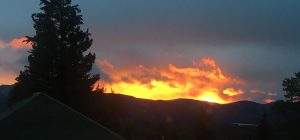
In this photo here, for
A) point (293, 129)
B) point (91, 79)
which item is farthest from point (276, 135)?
point (91, 79)

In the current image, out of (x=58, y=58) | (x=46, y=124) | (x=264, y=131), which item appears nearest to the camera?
(x=46, y=124)

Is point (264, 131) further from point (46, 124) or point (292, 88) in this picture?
point (46, 124)

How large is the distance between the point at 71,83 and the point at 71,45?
469 centimetres

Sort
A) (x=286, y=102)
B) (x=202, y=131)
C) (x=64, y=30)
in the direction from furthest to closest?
(x=286, y=102) → (x=202, y=131) → (x=64, y=30)

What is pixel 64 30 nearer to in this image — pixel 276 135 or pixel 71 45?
pixel 71 45

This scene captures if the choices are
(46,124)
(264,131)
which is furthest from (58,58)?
(264,131)

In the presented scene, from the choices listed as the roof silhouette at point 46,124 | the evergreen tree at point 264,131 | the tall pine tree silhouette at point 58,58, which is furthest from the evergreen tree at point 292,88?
the roof silhouette at point 46,124

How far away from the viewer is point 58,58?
51531mm

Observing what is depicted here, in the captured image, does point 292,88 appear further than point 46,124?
Yes

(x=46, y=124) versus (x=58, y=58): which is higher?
(x=58, y=58)

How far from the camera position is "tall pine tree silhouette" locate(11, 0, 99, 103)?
49031mm

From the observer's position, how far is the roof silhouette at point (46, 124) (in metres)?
17.0

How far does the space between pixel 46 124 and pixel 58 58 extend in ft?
114

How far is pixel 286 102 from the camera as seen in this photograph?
88.4 meters
